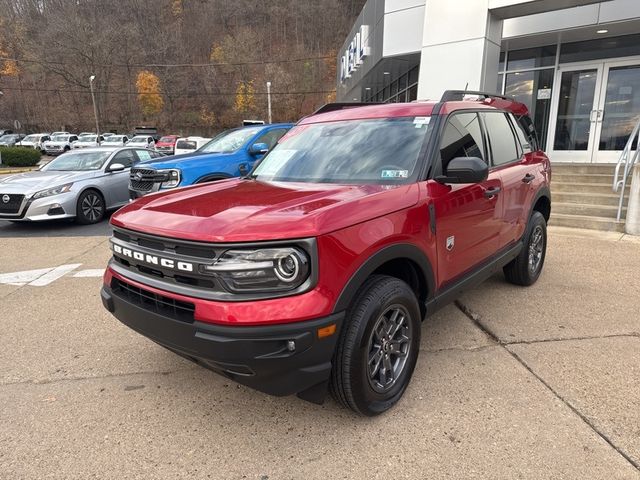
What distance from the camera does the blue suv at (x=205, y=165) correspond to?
6.93 metres

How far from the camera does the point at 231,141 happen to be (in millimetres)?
8164

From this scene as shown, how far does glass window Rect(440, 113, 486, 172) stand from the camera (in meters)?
3.20

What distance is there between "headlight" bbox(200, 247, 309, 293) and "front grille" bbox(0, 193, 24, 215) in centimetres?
737

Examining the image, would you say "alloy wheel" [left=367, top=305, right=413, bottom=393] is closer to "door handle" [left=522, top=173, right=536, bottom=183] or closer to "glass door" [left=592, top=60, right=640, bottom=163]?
"door handle" [left=522, top=173, right=536, bottom=183]

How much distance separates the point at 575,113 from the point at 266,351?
11551 mm

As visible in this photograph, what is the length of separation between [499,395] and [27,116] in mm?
86231

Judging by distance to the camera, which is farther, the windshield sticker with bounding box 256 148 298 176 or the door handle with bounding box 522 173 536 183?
the door handle with bounding box 522 173 536 183

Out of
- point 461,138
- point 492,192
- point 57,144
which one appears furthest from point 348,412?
point 57,144

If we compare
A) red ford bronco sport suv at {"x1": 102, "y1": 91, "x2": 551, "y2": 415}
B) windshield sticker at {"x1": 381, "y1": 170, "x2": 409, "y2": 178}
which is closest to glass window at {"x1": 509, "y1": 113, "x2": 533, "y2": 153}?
red ford bronco sport suv at {"x1": 102, "y1": 91, "x2": 551, "y2": 415}

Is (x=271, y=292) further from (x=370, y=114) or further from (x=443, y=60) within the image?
(x=443, y=60)

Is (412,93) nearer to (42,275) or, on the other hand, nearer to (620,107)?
(620,107)

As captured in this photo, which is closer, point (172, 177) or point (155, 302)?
point (155, 302)

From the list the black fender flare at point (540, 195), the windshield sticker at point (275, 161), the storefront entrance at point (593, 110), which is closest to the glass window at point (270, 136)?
the windshield sticker at point (275, 161)

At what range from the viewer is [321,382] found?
2289 millimetres
